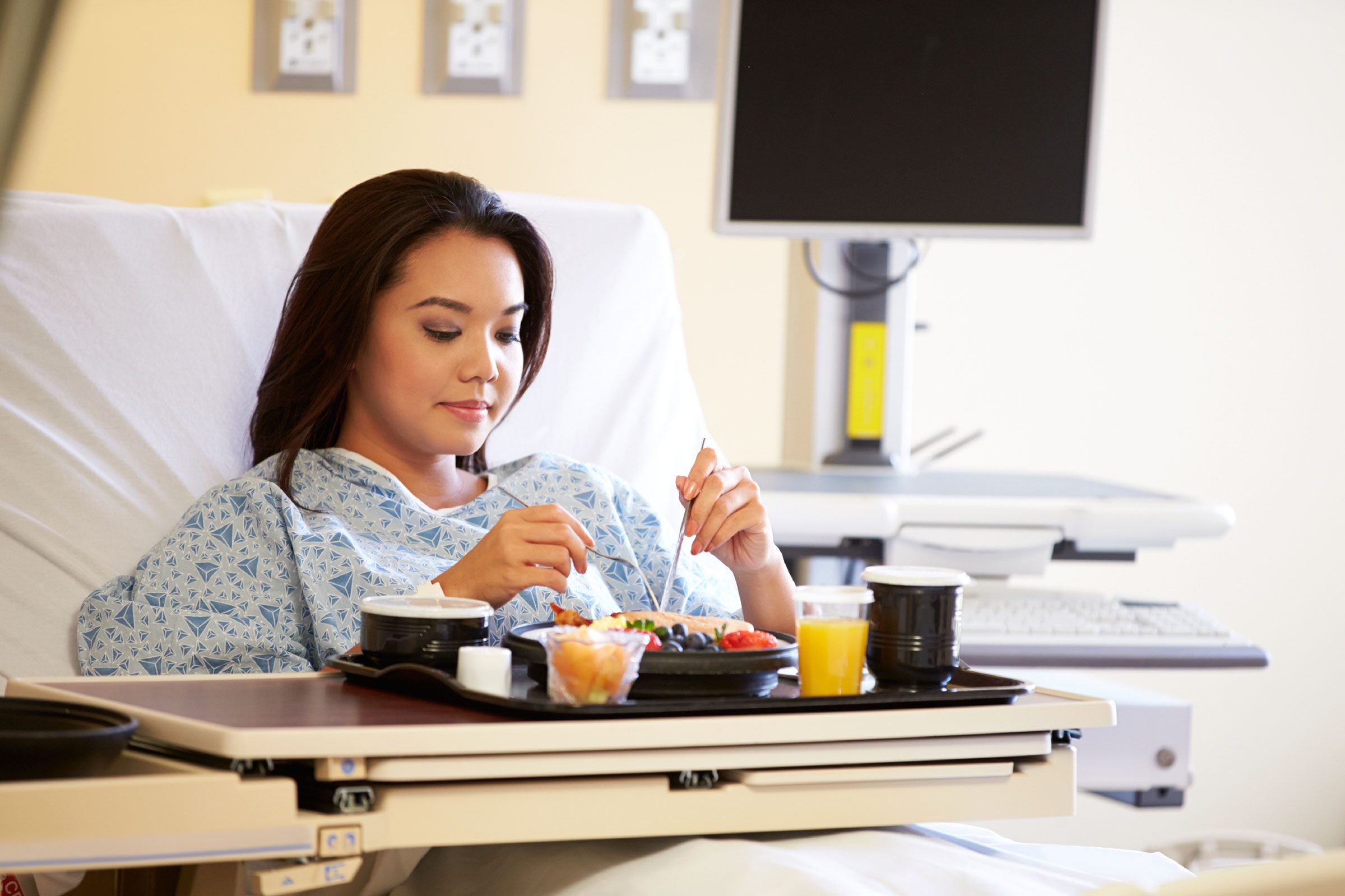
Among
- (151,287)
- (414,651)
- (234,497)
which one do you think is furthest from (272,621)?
(151,287)

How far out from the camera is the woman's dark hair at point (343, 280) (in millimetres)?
1476

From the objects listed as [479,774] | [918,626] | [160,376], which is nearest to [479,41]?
[160,376]

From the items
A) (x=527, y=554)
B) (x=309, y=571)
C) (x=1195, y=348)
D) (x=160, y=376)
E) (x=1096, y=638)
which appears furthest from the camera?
(x=1195, y=348)

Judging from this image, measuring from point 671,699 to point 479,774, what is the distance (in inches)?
6.4

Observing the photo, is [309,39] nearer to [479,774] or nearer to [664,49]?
[664,49]

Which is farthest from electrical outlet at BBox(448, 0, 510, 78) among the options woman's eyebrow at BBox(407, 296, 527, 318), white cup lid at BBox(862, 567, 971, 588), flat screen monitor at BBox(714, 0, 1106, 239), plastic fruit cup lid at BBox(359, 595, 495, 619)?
white cup lid at BBox(862, 567, 971, 588)

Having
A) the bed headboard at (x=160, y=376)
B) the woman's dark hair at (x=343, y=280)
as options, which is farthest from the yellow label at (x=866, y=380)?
the woman's dark hair at (x=343, y=280)

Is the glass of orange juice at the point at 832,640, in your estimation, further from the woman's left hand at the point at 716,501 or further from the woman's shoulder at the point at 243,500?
the woman's shoulder at the point at 243,500

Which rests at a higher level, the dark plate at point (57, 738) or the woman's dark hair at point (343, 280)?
the woman's dark hair at point (343, 280)

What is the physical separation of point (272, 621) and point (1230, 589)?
201cm

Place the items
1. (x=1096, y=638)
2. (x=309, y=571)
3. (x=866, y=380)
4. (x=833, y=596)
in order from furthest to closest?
(x=866, y=380)
(x=1096, y=638)
(x=309, y=571)
(x=833, y=596)

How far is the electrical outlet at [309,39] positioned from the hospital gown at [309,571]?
1136 millimetres

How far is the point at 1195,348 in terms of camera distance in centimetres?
264

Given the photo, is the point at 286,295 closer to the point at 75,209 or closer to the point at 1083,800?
the point at 75,209
